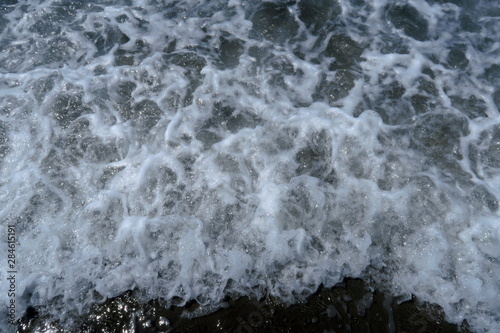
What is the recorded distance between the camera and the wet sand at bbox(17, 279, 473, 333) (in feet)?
10.8

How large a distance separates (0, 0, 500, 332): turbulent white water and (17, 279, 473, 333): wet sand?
0.11 metres

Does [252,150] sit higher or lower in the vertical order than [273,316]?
higher

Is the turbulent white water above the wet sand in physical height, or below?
above

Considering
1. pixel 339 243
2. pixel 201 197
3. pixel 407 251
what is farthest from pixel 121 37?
pixel 407 251

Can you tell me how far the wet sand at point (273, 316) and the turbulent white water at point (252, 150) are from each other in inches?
4.5

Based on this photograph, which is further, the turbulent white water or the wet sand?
the turbulent white water

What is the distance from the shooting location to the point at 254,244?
3705 millimetres

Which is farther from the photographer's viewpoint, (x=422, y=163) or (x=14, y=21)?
(x=14, y=21)

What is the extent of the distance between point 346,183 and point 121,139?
9.31 ft

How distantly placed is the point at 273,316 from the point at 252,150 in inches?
76.3

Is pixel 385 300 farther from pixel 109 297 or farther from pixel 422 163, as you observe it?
pixel 109 297

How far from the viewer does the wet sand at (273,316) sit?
10.8 feet

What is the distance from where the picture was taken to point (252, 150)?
4.40 m

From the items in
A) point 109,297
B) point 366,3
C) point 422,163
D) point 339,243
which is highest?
point 366,3
